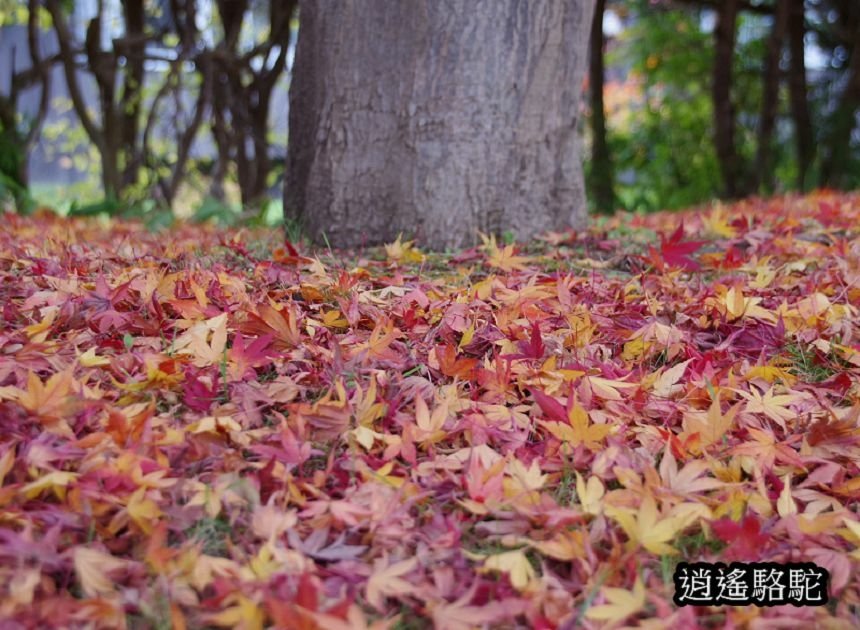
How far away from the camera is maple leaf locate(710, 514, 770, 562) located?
4.21ft

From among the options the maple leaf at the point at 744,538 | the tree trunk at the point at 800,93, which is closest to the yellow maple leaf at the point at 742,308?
the maple leaf at the point at 744,538

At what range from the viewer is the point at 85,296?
1931 millimetres

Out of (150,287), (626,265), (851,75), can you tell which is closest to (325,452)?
(150,287)

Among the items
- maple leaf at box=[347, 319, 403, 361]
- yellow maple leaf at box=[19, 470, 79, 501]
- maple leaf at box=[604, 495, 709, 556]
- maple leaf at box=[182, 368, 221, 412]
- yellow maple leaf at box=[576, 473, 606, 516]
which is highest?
maple leaf at box=[347, 319, 403, 361]

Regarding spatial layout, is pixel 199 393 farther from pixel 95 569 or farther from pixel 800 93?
pixel 800 93

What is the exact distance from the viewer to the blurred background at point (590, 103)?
5.85 metres

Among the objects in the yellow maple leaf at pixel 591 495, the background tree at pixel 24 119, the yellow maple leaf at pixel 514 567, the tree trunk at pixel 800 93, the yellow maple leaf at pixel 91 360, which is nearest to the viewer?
the yellow maple leaf at pixel 514 567

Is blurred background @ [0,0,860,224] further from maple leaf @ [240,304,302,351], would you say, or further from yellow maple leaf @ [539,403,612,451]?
yellow maple leaf @ [539,403,612,451]

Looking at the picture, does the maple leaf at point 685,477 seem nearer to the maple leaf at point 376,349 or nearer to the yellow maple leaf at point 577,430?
the yellow maple leaf at point 577,430

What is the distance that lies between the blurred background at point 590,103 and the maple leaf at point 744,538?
130 inches

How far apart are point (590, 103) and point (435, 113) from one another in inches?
178

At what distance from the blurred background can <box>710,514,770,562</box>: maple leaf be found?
3.30m

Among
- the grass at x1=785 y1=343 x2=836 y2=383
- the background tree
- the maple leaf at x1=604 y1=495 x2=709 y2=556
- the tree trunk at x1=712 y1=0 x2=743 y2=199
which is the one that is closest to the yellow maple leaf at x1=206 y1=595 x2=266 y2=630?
the maple leaf at x1=604 y1=495 x2=709 y2=556

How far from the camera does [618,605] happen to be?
116cm
